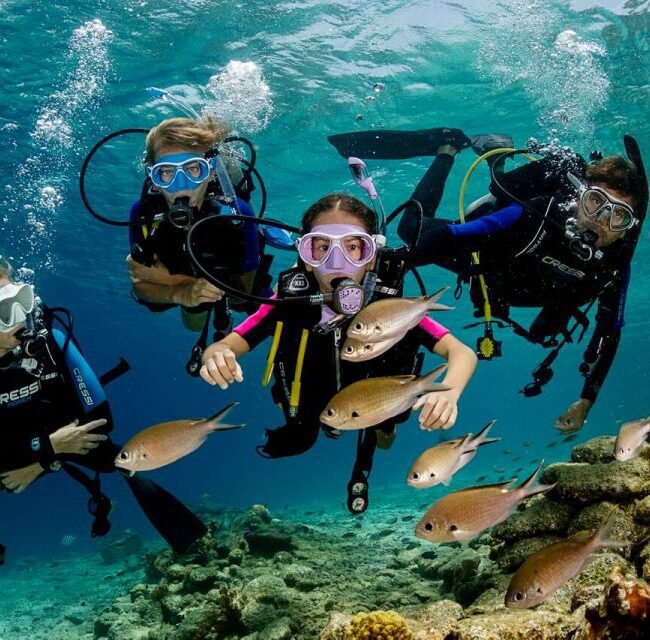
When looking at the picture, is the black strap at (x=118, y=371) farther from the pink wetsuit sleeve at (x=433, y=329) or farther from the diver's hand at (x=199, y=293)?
the pink wetsuit sleeve at (x=433, y=329)

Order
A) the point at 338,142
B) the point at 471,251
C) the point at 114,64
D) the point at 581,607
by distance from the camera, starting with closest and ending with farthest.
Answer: the point at 581,607 → the point at 471,251 → the point at 338,142 → the point at 114,64

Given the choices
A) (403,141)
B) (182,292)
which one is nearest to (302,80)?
(403,141)

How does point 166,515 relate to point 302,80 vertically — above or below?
below

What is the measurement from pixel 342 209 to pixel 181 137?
2.41 metres

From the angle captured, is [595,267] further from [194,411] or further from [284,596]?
[194,411]

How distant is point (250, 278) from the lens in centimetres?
632

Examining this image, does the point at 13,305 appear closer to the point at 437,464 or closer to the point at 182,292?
the point at 182,292

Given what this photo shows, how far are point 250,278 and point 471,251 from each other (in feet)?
9.51

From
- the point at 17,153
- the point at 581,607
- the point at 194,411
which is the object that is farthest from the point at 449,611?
the point at 194,411

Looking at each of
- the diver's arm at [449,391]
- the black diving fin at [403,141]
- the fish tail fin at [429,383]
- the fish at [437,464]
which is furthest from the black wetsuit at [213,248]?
the black diving fin at [403,141]

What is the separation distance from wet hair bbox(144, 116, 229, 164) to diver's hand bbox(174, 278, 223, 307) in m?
1.64

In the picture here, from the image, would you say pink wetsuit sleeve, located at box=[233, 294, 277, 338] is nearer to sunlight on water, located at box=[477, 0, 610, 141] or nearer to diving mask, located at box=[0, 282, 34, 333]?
diving mask, located at box=[0, 282, 34, 333]

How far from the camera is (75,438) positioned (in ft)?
17.5

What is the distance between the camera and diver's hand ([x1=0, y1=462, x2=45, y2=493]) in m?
5.41
